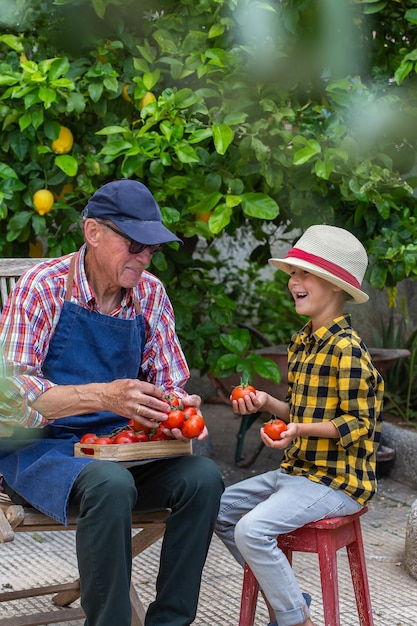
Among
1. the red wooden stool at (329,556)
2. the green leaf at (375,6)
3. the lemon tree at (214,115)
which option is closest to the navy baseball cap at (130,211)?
the red wooden stool at (329,556)

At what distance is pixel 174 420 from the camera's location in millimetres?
2699

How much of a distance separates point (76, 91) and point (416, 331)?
2.73m

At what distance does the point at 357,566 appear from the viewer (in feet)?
9.48

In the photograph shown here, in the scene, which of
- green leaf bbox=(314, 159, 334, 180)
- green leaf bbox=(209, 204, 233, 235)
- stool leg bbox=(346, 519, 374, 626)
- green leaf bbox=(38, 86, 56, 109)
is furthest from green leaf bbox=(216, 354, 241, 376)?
stool leg bbox=(346, 519, 374, 626)

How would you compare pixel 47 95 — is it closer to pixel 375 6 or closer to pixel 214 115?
pixel 214 115

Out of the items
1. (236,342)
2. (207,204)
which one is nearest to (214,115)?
(207,204)

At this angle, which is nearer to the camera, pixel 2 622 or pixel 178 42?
pixel 2 622

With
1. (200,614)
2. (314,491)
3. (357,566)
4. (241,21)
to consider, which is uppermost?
(241,21)

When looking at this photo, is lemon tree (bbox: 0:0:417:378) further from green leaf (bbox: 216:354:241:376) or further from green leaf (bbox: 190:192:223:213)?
green leaf (bbox: 216:354:241:376)

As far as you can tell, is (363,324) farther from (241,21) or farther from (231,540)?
(231,540)

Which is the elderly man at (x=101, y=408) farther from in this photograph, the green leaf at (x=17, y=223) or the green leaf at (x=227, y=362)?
the green leaf at (x=227, y=362)

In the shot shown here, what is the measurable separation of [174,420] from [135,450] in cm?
14

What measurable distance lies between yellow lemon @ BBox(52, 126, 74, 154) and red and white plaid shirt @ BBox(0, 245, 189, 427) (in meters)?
1.22

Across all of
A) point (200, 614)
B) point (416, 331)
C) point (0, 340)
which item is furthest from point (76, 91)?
point (416, 331)
